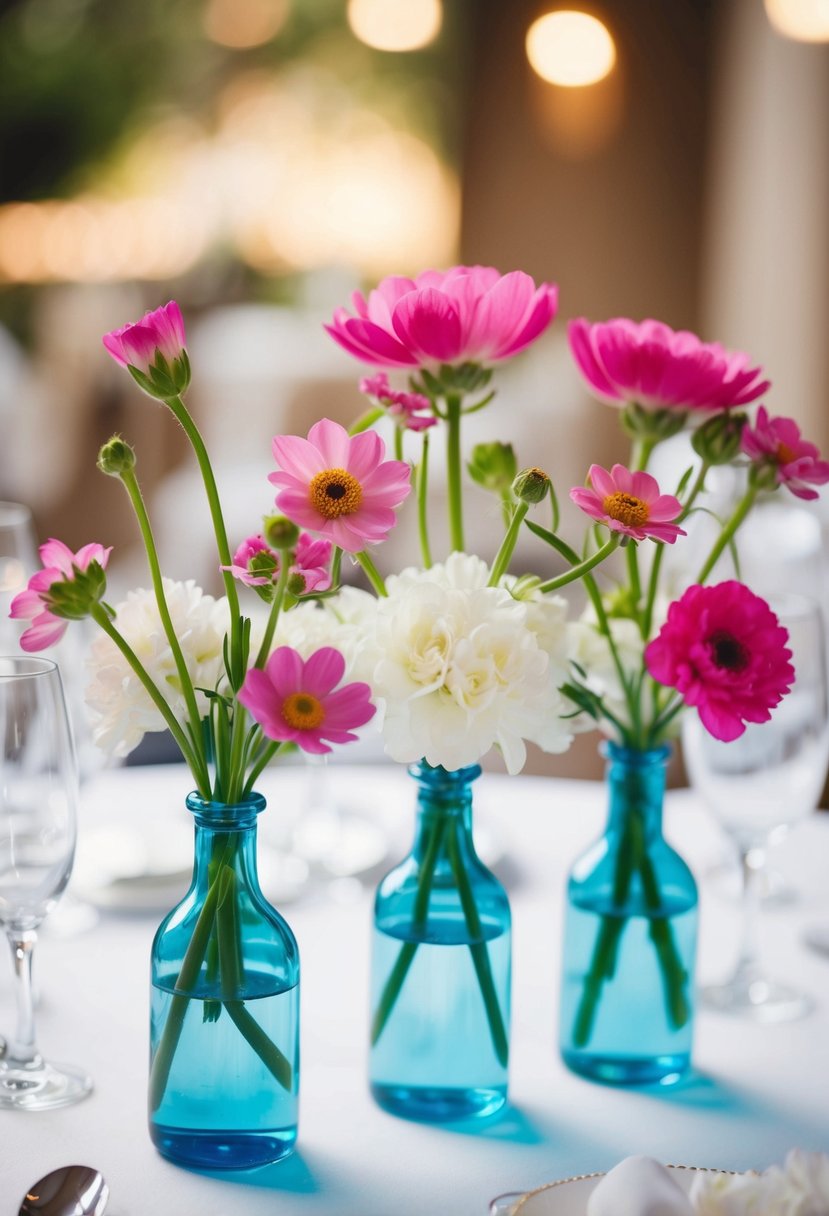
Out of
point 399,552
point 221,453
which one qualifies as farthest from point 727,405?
point 221,453

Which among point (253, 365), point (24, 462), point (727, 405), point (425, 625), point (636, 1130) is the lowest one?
point (636, 1130)

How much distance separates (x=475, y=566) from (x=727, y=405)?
19cm

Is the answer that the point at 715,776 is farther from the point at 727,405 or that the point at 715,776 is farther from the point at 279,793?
the point at 279,793

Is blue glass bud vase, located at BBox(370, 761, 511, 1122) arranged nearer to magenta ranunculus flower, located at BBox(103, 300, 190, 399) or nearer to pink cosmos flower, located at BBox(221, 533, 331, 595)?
pink cosmos flower, located at BBox(221, 533, 331, 595)

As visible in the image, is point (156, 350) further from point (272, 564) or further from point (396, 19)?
point (396, 19)

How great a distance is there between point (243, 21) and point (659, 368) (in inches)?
Result: 274

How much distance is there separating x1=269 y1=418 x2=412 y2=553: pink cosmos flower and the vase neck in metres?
0.25

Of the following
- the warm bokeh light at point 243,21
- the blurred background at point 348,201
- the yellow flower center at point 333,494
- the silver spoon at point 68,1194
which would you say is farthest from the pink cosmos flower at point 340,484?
the warm bokeh light at point 243,21

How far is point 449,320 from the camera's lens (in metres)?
0.66

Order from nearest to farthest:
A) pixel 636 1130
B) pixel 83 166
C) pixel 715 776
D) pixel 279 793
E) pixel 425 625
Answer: pixel 425 625 < pixel 636 1130 < pixel 715 776 < pixel 279 793 < pixel 83 166

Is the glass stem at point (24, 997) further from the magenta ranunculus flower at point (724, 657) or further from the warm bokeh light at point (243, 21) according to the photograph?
the warm bokeh light at point (243, 21)

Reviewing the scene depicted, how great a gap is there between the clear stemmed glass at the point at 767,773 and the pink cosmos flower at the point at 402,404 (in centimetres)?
32

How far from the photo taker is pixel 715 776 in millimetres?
916

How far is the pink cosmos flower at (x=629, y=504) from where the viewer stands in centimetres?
60
